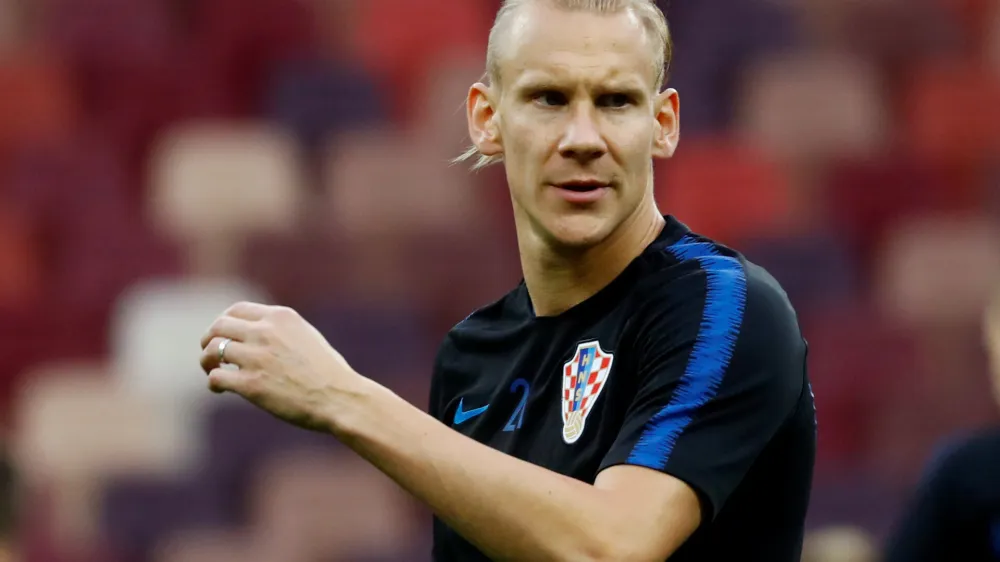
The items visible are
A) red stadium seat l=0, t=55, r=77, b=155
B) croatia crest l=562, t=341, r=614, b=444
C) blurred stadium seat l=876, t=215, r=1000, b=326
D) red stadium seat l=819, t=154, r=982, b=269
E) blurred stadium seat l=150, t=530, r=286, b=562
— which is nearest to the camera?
croatia crest l=562, t=341, r=614, b=444

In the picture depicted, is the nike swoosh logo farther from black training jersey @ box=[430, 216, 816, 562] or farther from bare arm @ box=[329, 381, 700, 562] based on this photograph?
bare arm @ box=[329, 381, 700, 562]

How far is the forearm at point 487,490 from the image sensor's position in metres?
2.14

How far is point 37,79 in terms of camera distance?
7.34 meters

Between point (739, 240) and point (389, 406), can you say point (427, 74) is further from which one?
point (389, 406)

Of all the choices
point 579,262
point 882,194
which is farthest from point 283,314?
point 882,194

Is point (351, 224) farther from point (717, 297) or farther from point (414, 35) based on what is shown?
point (717, 297)

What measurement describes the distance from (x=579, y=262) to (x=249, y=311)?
0.59 metres

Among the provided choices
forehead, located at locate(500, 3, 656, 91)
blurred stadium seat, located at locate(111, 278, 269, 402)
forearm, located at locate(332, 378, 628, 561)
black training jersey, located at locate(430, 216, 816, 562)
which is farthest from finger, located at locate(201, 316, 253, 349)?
blurred stadium seat, located at locate(111, 278, 269, 402)

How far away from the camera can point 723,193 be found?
6949mm

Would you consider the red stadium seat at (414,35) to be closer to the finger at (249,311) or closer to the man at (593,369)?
the man at (593,369)

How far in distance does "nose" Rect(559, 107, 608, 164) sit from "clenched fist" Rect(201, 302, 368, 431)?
48 centimetres

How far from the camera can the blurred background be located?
19.3 ft

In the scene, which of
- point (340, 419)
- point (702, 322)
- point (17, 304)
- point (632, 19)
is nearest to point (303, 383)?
point (340, 419)

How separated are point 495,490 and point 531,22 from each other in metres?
0.77
